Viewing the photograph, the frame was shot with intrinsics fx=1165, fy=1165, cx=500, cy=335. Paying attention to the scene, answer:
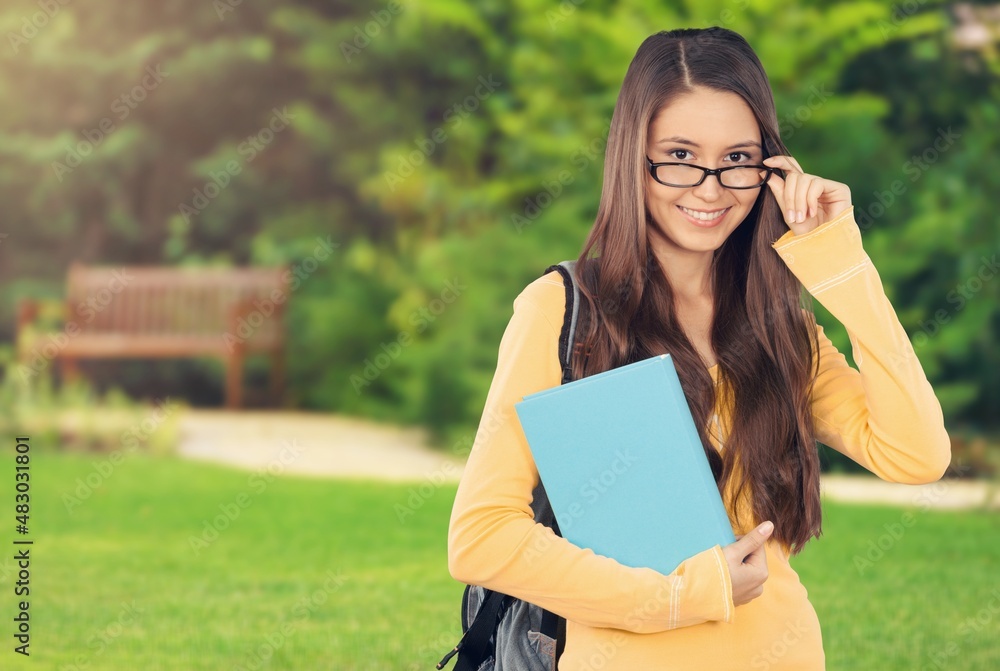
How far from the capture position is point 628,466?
5.52ft

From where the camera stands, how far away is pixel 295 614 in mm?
4227

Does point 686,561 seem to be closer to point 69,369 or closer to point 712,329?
point 712,329

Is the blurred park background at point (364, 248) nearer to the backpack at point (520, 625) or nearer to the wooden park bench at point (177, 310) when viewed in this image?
the wooden park bench at point (177, 310)

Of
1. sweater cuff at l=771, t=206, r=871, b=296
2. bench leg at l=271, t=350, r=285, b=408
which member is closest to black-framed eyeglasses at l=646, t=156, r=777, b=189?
sweater cuff at l=771, t=206, r=871, b=296

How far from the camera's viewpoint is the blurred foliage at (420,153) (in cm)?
831

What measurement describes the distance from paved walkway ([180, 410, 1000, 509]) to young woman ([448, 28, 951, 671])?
4830 mm

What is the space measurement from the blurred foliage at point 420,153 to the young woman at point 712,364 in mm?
5703

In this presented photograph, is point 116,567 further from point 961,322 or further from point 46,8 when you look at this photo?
point 46,8

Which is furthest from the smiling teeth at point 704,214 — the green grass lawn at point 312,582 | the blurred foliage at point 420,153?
the blurred foliage at point 420,153

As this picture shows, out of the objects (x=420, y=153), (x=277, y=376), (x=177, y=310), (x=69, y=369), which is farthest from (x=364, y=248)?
(x=69, y=369)

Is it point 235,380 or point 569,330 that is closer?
point 569,330

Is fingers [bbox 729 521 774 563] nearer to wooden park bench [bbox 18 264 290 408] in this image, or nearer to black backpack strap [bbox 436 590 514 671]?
black backpack strap [bbox 436 590 514 671]

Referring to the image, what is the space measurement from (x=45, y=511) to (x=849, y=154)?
5.86 metres

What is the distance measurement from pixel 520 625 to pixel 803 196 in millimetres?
835
